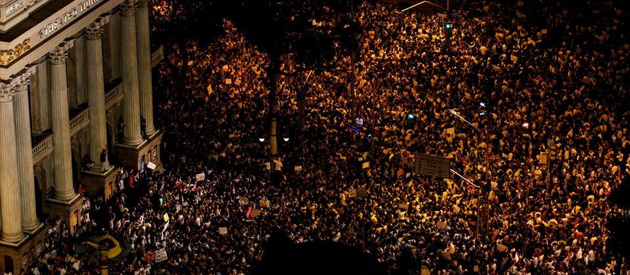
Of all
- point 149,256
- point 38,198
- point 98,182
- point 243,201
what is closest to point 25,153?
point 38,198

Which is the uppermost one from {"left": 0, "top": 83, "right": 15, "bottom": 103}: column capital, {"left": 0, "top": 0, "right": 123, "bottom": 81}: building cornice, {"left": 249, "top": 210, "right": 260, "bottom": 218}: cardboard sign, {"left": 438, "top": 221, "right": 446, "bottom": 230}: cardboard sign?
{"left": 0, "top": 0, "right": 123, "bottom": 81}: building cornice

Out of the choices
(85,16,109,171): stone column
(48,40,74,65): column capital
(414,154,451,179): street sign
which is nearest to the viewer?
(48,40,74,65): column capital

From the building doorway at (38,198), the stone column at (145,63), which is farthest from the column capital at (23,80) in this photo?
the stone column at (145,63)

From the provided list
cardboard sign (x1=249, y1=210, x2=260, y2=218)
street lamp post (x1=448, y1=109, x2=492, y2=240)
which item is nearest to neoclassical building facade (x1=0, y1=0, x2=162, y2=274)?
cardboard sign (x1=249, y1=210, x2=260, y2=218)

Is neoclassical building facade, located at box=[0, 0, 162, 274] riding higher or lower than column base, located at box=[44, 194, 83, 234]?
higher

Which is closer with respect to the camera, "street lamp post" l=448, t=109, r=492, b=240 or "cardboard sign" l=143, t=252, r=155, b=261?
"cardboard sign" l=143, t=252, r=155, b=261

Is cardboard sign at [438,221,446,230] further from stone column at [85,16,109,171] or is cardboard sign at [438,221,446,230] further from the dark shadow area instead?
the dark shadow area

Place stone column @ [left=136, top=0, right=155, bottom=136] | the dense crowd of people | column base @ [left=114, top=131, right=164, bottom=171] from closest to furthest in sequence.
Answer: the dense crowd of people < column base @ [left=114, top=131, right=164, bottom=171] < stone column @ [left=136, top=0, right=155, bottom=136]
